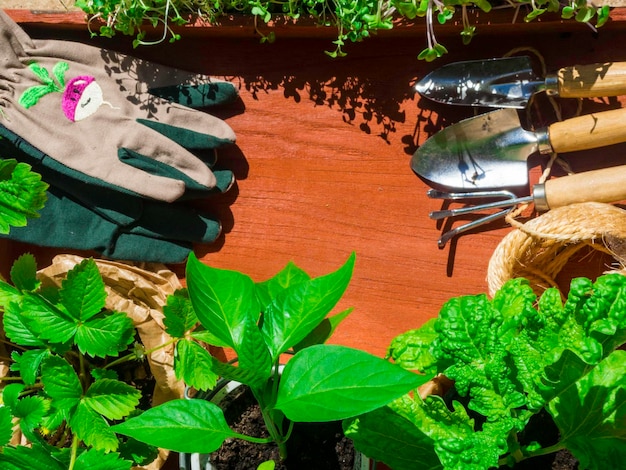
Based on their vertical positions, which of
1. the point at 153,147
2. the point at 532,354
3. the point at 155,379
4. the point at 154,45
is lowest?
the point at 155,379

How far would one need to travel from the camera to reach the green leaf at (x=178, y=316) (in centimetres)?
75

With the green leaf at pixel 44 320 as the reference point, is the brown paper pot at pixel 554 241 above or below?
above

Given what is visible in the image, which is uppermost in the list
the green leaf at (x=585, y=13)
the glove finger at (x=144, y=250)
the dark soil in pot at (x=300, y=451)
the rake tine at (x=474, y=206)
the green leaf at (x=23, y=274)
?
the green leaf at (x=585, y=13)

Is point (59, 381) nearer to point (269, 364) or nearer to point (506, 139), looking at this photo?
point (269, 364)

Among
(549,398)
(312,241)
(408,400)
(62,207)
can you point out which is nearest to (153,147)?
(62,207)

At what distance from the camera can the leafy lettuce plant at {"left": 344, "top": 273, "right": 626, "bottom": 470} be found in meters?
0.54

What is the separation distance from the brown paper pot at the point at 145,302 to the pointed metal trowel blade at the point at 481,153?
1.49 ft

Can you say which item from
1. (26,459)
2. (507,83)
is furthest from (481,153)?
(26,459)

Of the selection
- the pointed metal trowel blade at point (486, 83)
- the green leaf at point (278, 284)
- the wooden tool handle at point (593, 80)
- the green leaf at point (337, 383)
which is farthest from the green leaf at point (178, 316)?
the wooden tool handle at point (593, 80)

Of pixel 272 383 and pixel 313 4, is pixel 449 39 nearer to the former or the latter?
pixel 313 4

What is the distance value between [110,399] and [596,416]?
1.79ft

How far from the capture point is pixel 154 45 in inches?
39.6

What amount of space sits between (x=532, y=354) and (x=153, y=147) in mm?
651

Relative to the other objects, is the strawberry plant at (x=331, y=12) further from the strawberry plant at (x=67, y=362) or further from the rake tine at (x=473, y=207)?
the strawberry plant at (x=67, y=362)
